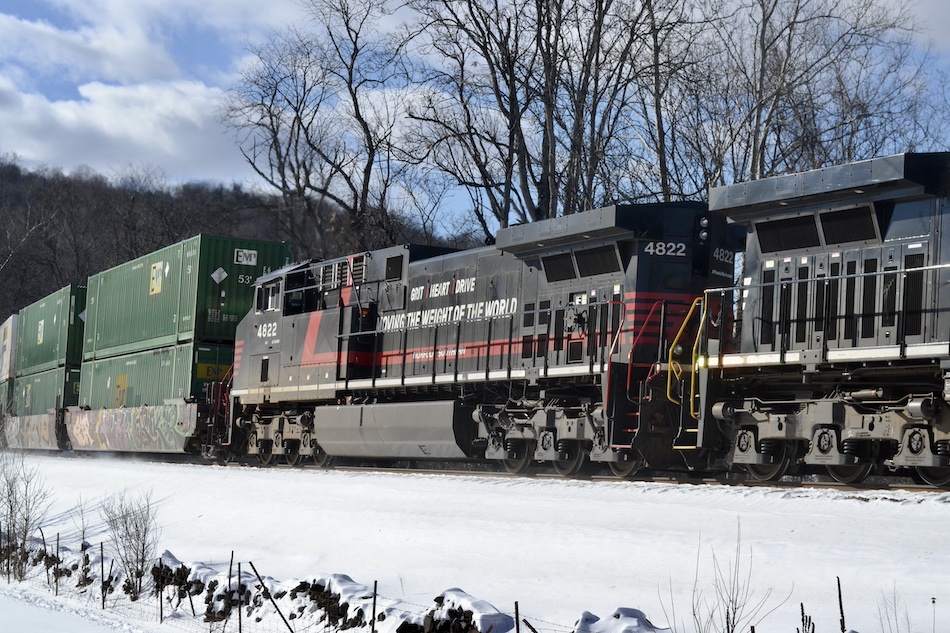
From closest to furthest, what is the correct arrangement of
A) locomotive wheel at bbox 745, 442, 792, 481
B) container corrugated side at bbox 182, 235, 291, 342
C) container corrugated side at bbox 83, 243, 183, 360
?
1. locomotive wheel at bbox 745, 442, 792, 481
2. container corrugated side at bbox 182, 235, 291, 342
3. container corrugated side at bbox 83, 243, 183, 360

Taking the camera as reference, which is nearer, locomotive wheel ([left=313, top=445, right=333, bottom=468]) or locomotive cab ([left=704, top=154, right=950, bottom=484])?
locomotive cab ([left=704, top=154, right=950, bottom=484])

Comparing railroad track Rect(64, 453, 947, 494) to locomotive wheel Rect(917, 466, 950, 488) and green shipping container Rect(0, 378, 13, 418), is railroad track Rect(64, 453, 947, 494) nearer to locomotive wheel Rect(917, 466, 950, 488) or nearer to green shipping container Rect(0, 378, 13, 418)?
locomotive wheel Rect(917, 466, 950, 488)

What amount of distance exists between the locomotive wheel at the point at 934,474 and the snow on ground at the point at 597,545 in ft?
3.81

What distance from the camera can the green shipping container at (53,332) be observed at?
1272 inches

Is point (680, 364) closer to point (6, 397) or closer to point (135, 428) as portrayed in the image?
point (135, 428)

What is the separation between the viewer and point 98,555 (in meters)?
13.5

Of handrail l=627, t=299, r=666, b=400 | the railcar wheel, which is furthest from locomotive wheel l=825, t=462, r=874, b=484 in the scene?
the railcar wheel

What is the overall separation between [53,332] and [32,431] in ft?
11.5

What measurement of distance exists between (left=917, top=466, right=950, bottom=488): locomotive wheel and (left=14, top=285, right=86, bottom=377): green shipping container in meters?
26.6

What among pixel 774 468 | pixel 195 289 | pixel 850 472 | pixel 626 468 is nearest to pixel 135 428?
pixel 195 289

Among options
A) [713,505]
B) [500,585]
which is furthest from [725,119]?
[500,585]

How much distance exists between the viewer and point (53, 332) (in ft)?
111

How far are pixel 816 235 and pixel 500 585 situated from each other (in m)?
6.16

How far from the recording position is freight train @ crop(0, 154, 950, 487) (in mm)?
11352
